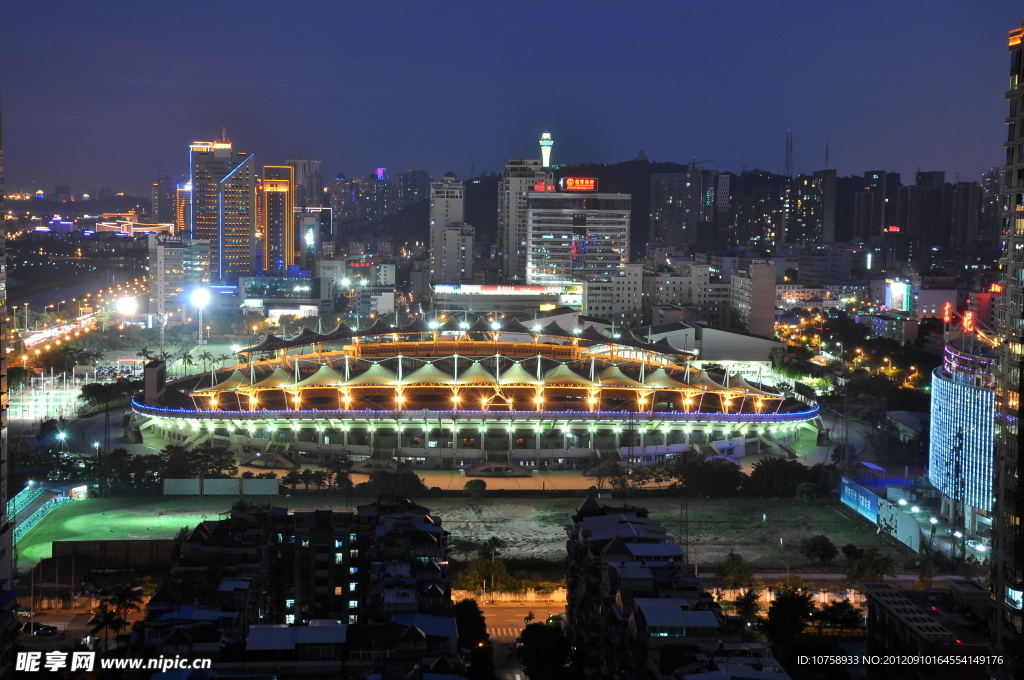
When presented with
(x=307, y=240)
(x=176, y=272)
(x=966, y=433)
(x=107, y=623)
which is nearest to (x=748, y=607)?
(x=966, y=433)

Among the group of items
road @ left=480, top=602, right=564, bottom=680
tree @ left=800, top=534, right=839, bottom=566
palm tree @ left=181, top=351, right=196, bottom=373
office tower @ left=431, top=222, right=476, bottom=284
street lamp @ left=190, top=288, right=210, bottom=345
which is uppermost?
office tower @ left=431, top=222, right=476, bottom=284

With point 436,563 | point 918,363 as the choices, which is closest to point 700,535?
point 436,563

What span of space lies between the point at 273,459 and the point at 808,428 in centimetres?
1076

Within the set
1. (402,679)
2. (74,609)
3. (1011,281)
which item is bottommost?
(74,609)

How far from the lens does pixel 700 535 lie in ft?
52.5

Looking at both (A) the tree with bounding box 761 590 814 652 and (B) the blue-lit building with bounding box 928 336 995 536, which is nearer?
(A) the tree with bounding box 761 590 814 652

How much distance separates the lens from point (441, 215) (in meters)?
54.1

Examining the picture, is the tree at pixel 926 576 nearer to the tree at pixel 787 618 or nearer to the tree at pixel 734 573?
the tree at pixel 787 618

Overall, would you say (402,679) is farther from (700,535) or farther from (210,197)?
(210,197)

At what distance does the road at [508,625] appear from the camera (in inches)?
432

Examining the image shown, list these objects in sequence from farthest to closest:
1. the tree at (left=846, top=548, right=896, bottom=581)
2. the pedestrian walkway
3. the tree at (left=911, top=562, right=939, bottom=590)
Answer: the tree at (left=846, top=548, right=896, bottom=581)
the tree at (left=911, top=562, right=939, bottom=590)
the pedestrian walkway

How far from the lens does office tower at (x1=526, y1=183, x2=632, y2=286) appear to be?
44562 mm

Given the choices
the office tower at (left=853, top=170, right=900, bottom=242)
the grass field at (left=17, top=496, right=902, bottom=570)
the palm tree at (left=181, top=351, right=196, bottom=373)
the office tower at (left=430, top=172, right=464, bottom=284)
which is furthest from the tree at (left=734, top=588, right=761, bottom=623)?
the office tower at (left=853, top=170, right=900, bottom=242)

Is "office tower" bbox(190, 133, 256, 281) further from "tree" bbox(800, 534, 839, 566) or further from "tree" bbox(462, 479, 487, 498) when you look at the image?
"tree" bbox(800, 534, 839, 566)
